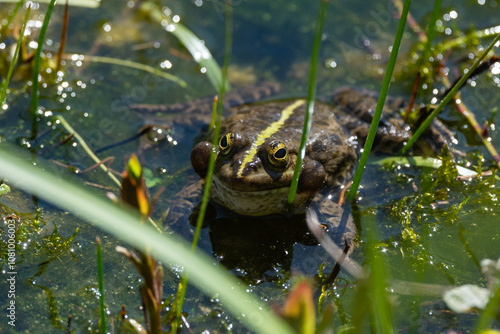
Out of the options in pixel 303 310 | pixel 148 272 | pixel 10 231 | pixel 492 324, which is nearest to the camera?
pixel 303 310

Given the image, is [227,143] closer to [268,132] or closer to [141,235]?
[268,132]

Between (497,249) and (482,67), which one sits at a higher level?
(482,67)

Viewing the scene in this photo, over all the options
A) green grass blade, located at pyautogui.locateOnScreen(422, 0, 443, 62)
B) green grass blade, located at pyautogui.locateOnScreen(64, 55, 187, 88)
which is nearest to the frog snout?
green grass blade, located at pyautogui.locateOnScreen(422, 0, 443, 62)

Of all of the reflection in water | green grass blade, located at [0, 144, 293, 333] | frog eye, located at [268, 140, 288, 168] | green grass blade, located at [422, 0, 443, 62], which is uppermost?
green grass blade, located at [422, 0, 443, 62]

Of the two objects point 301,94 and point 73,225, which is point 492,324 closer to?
point 73,225

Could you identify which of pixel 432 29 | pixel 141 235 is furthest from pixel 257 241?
pixel 432 29

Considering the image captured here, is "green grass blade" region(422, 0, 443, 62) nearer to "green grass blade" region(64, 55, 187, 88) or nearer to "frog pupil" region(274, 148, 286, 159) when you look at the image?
"frog pupil" region(274, 148, 286, 159)

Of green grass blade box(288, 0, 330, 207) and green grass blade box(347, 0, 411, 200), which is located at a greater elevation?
green grass blade box(347, 0, 411, 200)

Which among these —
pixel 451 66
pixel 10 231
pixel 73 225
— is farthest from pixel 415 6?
pixel 10 231
